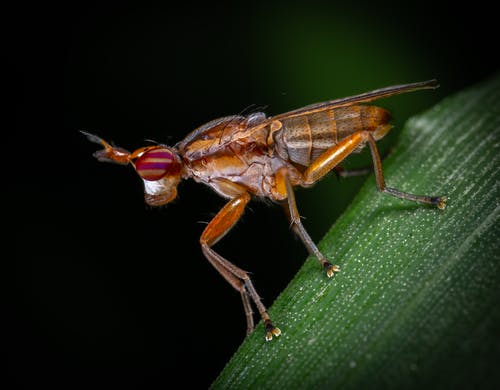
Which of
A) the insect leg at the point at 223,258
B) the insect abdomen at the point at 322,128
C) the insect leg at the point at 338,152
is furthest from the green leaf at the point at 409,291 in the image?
the insect leg at the point at 223,258

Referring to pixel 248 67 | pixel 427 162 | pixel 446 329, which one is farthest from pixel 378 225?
pixel 248 67

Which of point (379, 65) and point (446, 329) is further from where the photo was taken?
point (379, 65)

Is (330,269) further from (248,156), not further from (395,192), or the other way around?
(248,156)

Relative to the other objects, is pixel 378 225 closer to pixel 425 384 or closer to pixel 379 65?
pixel 425 384

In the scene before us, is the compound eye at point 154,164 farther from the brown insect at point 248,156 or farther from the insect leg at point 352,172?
the insect leg at point 352,172

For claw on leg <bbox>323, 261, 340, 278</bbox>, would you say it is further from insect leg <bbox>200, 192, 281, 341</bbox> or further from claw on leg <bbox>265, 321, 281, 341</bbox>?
insect leg <bbox>200, 192, 281, 341</bbox>

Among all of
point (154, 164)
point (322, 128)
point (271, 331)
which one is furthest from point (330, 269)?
point (154, 164)
